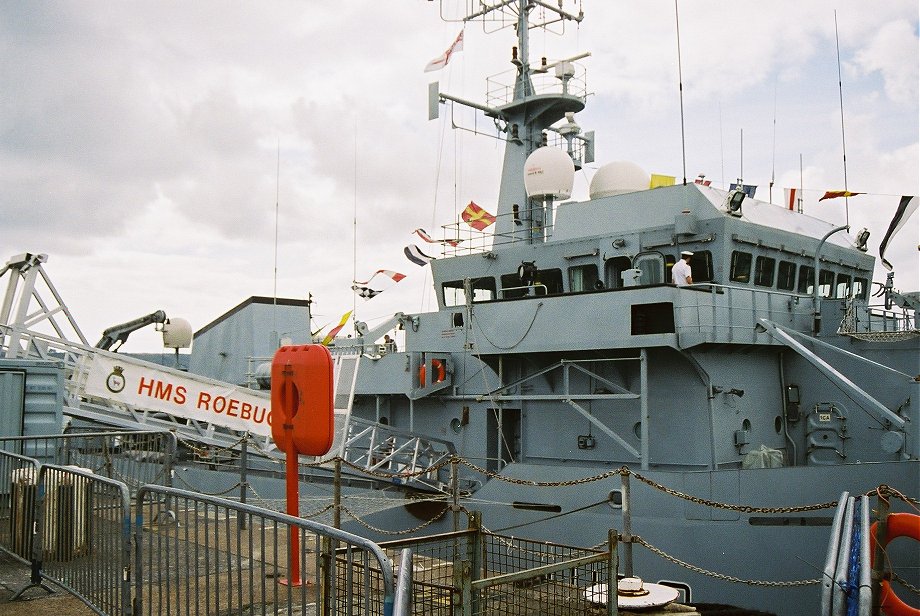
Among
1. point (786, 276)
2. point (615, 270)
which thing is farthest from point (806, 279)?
point (615, 270)

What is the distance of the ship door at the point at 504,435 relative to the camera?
547 inches

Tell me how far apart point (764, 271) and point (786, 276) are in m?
0.77

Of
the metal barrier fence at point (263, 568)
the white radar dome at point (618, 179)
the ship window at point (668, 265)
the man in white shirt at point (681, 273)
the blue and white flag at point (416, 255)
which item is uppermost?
the white radar dome at point (618, 179)

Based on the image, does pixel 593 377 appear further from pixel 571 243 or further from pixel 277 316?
pixel 277 316

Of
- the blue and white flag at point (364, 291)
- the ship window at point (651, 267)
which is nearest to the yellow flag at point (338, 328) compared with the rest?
the blue and white flag at point (364, 291)

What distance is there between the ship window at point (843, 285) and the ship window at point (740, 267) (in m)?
3.48

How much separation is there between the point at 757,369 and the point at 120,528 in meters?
10.00

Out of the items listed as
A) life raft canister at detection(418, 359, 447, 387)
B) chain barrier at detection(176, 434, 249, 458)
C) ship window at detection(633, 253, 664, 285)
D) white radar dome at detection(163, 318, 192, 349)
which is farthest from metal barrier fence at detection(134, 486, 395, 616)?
white radar dome at detection(163, 318, 192, 349)

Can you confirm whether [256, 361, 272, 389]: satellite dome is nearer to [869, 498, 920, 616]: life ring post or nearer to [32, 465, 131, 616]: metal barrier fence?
[32, 465, 131, 616]: metal barrier fence

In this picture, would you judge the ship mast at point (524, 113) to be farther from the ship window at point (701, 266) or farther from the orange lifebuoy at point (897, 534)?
the orange lifebuoy at point (897, 534)

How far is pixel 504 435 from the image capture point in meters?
13.9

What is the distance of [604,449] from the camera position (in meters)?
12.4

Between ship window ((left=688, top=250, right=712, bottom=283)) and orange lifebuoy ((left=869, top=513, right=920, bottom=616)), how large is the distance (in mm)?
6430

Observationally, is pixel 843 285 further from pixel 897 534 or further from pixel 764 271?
pixel 897 534
